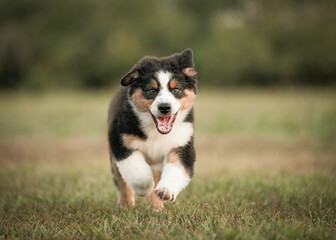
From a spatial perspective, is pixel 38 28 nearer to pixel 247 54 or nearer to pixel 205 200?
pixel 247 54

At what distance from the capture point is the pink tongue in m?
4.73

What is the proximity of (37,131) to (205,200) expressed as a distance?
1025 centimetres

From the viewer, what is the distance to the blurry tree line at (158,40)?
36844 mm

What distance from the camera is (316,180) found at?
669 centimetres

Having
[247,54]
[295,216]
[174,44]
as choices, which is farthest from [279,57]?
[295,216]

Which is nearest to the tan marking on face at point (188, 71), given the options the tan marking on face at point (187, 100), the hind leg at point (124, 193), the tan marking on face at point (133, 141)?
the tan marking on face at point (187, 100)

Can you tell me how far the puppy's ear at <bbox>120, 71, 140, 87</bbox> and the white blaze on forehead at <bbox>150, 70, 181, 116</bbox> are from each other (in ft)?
0.74

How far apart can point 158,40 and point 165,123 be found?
118 feet

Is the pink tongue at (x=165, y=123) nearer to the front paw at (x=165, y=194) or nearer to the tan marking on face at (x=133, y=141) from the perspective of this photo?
the tan marking on face at (x=133, y=141)

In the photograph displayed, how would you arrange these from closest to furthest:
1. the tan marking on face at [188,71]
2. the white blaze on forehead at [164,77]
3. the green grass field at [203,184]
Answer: the green grass field at [203,184] < the white blaze on forehead at [164,77] < the tan marking on face at [188,71]

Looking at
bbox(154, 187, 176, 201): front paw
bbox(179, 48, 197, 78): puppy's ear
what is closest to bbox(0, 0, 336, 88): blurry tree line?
bbox(179, 48, 197, 78): puppy's ear

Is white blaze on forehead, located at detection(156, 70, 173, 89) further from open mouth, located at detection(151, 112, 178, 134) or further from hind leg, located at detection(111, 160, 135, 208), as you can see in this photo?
hind leg, located at detection(111, 160, 135, 208)

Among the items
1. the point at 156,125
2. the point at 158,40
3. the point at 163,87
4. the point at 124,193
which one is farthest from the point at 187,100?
the point at 158,40

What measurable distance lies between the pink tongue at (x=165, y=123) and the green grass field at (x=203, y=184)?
68 centimetres
